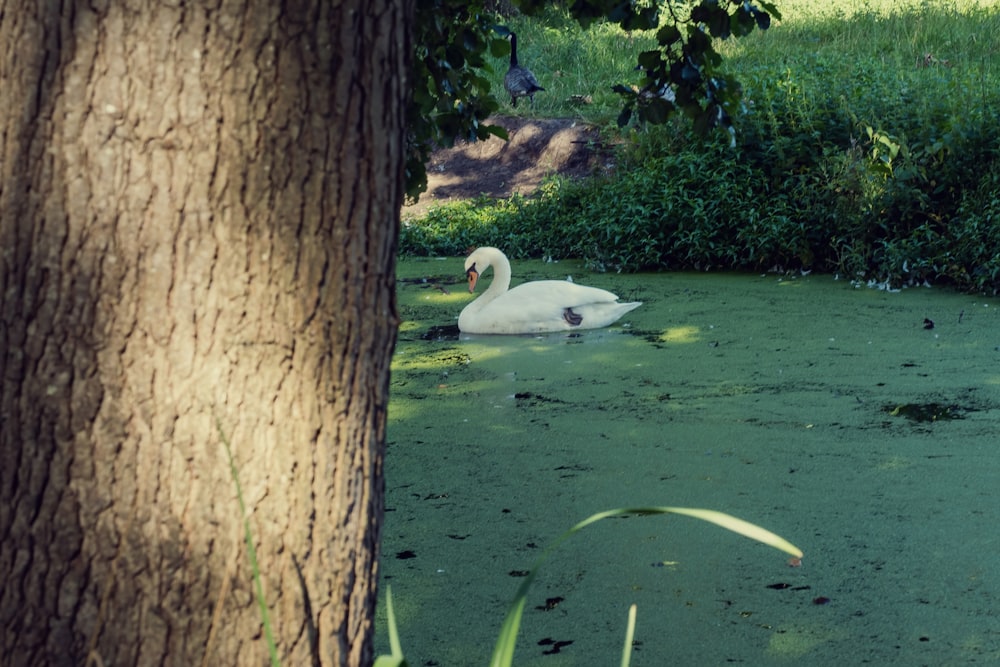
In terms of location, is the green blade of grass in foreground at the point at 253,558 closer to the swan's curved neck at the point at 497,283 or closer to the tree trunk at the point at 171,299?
the tree trunk at the point at 171,299

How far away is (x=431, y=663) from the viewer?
2.27 meters

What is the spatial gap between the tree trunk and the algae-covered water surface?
1127mm

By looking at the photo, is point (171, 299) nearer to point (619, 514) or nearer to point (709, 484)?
point (619, 514)

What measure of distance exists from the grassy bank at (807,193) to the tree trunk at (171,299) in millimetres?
4972

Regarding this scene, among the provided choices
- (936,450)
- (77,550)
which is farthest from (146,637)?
(936,450)

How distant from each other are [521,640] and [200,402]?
1.28 meters

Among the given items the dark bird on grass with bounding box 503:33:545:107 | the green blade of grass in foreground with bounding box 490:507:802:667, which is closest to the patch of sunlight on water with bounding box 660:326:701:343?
the green blade of grass in foreground with bounding box 490:507:802:667

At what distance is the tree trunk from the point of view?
1190 millimetres

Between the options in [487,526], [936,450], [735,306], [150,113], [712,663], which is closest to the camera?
[150,113]

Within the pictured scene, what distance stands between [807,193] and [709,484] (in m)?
3.78

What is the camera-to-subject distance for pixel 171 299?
3.97 feet

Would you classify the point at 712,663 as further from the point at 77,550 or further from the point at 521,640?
the point at 77,550

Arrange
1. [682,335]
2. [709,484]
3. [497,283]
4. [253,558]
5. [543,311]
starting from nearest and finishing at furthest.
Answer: [253,558], [709,484], [682,335], [543,311], [497,283]

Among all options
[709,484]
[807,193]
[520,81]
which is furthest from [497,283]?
[520,81]
